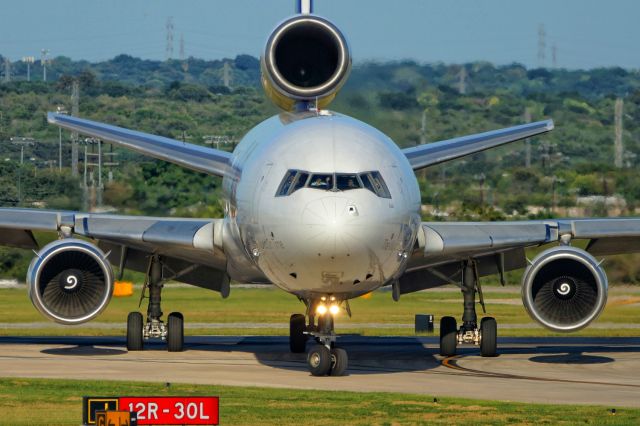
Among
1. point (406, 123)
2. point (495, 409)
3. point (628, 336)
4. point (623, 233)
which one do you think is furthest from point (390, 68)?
point (495, 409)

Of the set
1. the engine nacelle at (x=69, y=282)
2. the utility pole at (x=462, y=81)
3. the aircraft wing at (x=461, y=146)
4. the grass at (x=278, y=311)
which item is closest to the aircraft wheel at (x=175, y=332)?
the engine nacelle at (x=69, y=282)

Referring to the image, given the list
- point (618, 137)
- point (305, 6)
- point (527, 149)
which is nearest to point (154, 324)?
point (305, 6)

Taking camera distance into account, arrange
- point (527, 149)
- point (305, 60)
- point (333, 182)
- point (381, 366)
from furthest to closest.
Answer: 1. point (527, 149)
2. point (305, 60)
3. point (381, 366)
4. point (333, 182)

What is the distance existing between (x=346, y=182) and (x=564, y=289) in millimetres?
5901

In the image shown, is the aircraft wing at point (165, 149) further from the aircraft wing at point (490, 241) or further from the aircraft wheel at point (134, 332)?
the aircraft wing at point (490, 241)

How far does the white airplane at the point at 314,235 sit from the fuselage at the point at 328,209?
3 cm

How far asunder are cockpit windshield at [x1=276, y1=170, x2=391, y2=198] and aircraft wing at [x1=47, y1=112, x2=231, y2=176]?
5505 millimetres

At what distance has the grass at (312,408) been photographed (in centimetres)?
1606

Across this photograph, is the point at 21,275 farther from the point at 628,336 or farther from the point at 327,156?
the point at 327,156

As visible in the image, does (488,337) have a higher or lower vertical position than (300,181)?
lower

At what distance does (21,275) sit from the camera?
4447 cm

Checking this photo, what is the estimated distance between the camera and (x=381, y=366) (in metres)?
23.6

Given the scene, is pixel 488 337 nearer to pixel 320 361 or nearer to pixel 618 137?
pixel 320 361

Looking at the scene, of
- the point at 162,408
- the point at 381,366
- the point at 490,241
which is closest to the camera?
the point at 162,408
